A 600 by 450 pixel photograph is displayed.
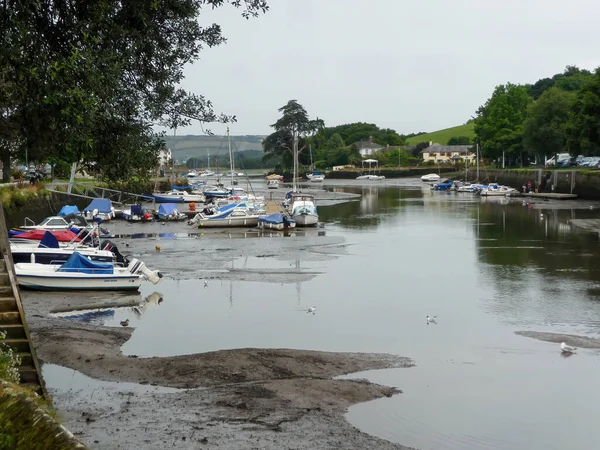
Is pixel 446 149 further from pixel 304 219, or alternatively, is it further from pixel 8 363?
pixel 8 363

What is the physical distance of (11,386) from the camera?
9.79 meters

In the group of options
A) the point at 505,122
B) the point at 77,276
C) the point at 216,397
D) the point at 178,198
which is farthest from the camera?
the point at 505,122

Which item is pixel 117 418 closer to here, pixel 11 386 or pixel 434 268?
pixel 11 386

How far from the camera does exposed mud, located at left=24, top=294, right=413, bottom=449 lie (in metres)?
12.1

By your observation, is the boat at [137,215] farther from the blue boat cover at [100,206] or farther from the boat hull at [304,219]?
the boat hull at [304,219]

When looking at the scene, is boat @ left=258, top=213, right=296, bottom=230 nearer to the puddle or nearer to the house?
the puddle

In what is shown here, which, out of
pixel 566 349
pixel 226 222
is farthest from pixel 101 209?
pixel 566 349

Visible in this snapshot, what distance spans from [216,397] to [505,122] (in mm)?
120130

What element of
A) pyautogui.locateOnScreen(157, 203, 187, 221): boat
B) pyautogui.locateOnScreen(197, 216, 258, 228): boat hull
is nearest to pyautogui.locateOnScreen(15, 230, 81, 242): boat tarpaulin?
pyautogui.locateOnScreen(197, 216, 258, 228): boat hull

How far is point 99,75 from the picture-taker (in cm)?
1163

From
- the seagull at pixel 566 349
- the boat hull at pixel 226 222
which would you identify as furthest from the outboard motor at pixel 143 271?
the boat hull at pixel 226 222

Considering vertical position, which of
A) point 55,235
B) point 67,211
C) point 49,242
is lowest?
point 55,235

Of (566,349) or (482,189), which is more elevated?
(482,189)

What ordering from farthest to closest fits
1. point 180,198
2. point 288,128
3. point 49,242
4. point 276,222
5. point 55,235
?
point 288,128 < point 180,198 < point 276,222 < point 55,235 < point 49,242
